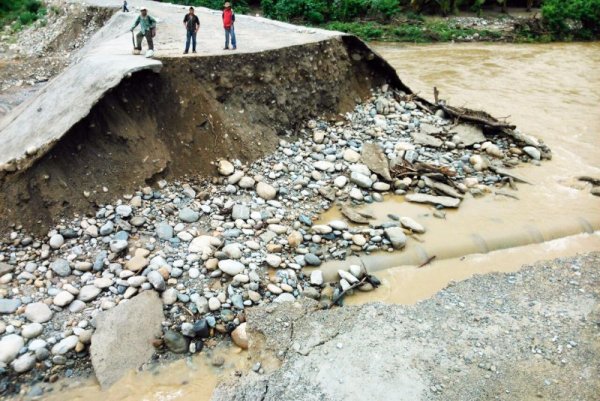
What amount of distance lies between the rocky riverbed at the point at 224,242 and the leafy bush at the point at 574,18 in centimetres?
1701

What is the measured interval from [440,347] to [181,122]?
520cm

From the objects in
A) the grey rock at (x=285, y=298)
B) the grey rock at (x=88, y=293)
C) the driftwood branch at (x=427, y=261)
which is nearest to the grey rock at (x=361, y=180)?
the driftwood branch at (x=427, y=261)

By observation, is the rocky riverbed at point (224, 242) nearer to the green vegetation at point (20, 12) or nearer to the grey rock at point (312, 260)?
the grey rock at point (312, 260)

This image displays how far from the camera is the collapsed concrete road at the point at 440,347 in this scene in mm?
4566

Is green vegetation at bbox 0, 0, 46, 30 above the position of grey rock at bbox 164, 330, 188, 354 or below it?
above

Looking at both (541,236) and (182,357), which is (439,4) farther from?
(182,357)

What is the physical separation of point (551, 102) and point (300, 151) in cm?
845

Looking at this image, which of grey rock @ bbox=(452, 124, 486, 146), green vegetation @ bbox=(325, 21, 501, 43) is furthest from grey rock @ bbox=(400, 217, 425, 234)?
green vegetation @ bbox=(325, 21, 501, 43)

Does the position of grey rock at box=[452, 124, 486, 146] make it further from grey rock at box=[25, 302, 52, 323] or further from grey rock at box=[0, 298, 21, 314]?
grey rock at box=[0, 298, 21, 314]

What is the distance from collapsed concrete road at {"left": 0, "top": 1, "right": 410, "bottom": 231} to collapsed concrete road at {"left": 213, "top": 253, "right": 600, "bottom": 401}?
318 cm

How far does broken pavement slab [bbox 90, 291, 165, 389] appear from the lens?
15.6ft

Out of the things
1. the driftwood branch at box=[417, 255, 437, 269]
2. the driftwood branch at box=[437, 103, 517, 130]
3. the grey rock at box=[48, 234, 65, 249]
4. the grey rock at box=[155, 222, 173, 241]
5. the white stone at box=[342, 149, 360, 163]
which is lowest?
the driftwood branch at box=[417, 255, 437, 269]

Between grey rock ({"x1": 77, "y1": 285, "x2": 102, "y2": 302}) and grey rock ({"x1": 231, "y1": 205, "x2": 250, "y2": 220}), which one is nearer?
grey rock ({"x1": 77, "y1": 285, "x2": 102, "y2": 302})

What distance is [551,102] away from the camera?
507 inches
